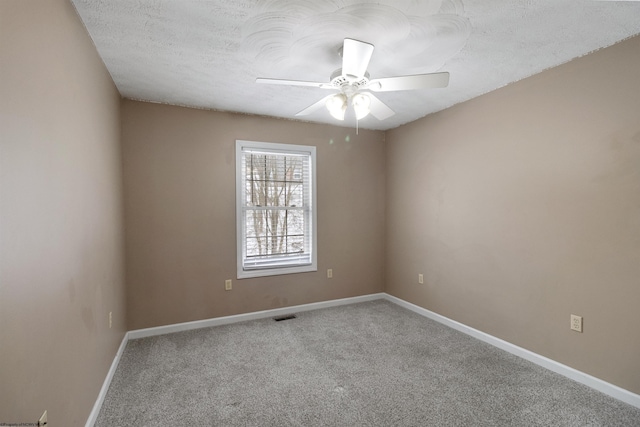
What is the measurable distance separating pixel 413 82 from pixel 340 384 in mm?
2164

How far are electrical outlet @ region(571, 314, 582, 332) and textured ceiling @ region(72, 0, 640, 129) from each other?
196 centimetres

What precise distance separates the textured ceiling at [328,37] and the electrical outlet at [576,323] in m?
1.96

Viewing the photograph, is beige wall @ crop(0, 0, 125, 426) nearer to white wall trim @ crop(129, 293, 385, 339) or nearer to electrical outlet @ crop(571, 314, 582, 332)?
white wall trim @ crop(129, 293, 385, 339)

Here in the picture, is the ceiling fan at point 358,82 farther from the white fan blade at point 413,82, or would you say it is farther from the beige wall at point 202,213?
the beige wall at point 202,213

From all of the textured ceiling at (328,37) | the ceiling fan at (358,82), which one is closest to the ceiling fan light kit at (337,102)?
the ceiling fan at (358,82)

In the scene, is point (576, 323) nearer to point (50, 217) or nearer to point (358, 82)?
point (358, 82)

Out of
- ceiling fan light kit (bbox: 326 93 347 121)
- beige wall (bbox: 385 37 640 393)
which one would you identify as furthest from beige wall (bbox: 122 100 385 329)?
ceiling fan light kit (bbox: 326 93 347 121)

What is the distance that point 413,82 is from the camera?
6.38ft

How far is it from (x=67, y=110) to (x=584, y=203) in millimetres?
3385

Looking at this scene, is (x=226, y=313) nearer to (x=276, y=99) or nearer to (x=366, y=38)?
(x=276, y=99)

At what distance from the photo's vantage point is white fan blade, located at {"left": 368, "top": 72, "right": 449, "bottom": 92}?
185 cm

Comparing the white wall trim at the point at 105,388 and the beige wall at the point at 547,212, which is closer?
the white wall trim at the point at 105,388

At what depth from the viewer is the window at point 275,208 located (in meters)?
3.70

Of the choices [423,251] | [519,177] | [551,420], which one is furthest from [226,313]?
[519,177]
